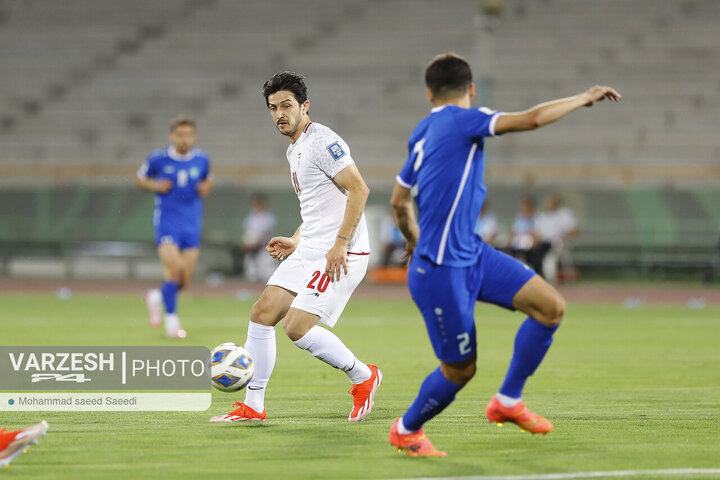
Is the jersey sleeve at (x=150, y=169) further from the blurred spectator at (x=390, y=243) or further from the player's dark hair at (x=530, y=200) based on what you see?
the blurred spectator at (x=390, y=243)

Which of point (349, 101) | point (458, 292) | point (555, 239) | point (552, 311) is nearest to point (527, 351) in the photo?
point (552, 311)

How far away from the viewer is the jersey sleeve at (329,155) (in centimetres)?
688

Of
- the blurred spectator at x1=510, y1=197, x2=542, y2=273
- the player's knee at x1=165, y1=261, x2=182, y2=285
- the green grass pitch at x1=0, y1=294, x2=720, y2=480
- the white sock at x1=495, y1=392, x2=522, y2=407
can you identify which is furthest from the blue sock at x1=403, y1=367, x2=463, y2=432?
the blurred spectator at x1=510, y1=197, x2=542, y2=273

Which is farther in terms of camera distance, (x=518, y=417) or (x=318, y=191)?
(x=318, y=191)

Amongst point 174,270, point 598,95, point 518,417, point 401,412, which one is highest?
point 598,95

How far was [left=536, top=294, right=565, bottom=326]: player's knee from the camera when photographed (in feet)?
18.5

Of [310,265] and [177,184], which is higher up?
[177,184]

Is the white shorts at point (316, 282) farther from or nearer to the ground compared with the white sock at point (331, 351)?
farther from the ground

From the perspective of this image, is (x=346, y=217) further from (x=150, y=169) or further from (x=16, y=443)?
(x=150, y=169)

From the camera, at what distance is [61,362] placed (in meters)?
8.00

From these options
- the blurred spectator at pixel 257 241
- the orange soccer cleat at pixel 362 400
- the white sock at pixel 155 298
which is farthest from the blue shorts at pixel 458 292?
the blurred spectator at pixel 257 241

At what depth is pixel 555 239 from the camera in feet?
73.1

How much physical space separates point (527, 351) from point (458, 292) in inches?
24.1

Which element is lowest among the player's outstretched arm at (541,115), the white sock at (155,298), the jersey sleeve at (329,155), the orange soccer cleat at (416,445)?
the white sock at (155,298)
